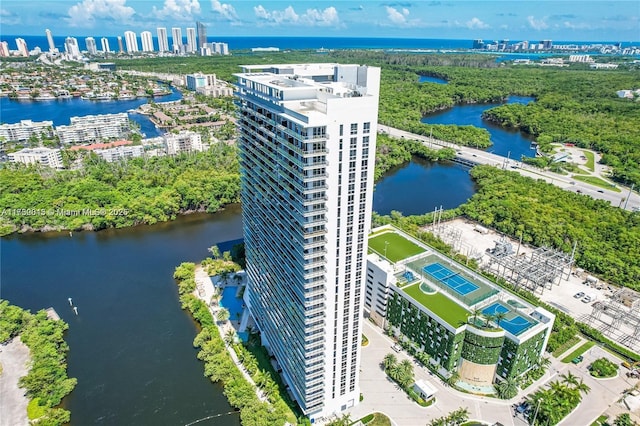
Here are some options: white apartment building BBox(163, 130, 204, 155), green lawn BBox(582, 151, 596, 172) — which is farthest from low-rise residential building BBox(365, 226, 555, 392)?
green lawn BBox(582, 151, 596, 172)

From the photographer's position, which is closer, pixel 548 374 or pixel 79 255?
pixel 548 374

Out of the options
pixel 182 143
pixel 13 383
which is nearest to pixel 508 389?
pixel 13 383

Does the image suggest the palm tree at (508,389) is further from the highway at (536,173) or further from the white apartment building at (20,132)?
the white apartment building at (20,132)

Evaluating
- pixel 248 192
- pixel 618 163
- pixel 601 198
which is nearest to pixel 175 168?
pixel 248 192

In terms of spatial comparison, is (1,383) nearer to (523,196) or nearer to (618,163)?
(523,196)

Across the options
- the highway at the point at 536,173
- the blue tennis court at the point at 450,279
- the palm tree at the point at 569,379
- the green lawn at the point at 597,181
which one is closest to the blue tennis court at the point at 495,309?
the blue tennis court at the point at 450,279

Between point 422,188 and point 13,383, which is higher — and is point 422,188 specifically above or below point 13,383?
above

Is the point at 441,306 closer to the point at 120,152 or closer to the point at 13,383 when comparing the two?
the point at 13,383
